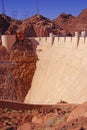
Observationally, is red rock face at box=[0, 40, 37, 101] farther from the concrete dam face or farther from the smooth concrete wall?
the concrete dam face

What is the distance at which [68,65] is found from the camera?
2586 cm

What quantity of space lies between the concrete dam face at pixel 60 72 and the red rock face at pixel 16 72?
0.73 meters

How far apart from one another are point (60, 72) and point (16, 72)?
6.94 metres

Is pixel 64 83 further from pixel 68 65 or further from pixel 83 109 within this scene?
pixel 83 109

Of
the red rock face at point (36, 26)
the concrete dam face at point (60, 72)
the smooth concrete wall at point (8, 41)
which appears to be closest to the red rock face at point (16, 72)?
the smooth concrete wall at point (8, 41)

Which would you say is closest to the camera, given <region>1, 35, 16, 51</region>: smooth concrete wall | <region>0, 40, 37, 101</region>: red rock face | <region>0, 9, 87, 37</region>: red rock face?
<region>0, 40, 37, 101</region>: red rock face

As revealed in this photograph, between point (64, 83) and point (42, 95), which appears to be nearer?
point (64, 83)

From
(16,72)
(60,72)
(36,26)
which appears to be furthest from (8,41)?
(36,26)

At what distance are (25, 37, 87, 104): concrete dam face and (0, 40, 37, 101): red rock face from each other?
0.73 meters

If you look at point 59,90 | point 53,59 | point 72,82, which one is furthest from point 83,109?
point 53,59

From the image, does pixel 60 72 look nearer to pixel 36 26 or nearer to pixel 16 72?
pixel 16 72

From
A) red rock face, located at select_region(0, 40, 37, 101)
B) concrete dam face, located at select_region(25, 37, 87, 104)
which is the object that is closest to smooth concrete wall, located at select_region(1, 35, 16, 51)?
red rock face, located at select_region(0, 40, 37, 101)

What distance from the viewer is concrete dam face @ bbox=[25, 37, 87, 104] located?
897 inches

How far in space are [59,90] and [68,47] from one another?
4.24 metres
